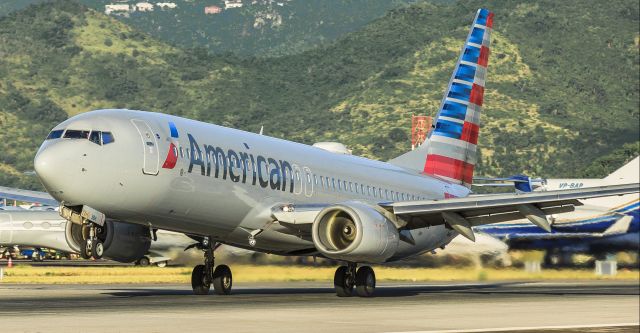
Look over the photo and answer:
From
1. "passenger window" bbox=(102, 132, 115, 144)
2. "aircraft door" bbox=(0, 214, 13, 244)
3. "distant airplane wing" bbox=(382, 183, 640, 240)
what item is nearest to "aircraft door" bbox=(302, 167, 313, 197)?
"distant airplane wing" bbox=(382, 183, 640, 240)

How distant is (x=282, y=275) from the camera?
4238cm

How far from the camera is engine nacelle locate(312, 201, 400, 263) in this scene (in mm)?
34125

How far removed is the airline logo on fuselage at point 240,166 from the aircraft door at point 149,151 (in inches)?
20.6

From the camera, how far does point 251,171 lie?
3541 centimetres

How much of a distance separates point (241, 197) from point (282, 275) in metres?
8.12

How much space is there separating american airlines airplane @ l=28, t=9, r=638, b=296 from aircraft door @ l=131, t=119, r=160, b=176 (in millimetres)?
26

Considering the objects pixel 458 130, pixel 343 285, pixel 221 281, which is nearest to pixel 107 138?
pixel 221 281

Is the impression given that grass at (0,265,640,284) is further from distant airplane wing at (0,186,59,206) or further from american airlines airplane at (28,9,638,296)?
distant airplane wing at (0,186,59,206)

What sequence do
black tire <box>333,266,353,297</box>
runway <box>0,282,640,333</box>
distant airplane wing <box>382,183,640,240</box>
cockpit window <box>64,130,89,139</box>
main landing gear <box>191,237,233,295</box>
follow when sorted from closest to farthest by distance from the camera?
runway <box>0,282,640,333</box>, cockpit window <box>64,130,89,139</box>, distant airplane wing <box>382,183,640,240</box>, main landing gear <box>191,237,233,295</box>, black tire <box>333,266,353,297</box>

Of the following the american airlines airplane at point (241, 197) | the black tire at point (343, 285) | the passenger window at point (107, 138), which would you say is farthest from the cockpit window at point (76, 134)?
the black tire at point (343, 285)

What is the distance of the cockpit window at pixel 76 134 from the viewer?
31.5 meters

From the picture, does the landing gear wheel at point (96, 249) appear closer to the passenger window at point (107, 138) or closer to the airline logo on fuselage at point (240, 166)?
the passenger window at point (107, 138)

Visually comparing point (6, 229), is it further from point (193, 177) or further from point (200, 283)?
point (193, 177)

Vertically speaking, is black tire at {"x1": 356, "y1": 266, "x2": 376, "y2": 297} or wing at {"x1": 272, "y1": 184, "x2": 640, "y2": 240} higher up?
wing at {"x1": 272, "y1": 184, "x2": 640, "y2": 240}
